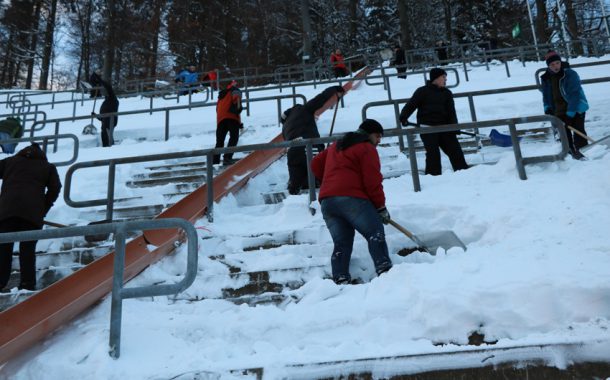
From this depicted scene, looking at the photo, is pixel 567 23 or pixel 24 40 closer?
pixel 567 23

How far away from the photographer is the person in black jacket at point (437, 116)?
244 inches

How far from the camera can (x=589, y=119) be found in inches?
332

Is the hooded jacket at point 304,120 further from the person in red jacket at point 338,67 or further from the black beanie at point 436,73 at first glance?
the person in red jacket at point 338,67

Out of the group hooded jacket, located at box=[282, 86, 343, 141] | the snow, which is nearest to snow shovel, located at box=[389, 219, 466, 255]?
the snow

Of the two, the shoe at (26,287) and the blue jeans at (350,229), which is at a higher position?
the blue jeans at (350,229)

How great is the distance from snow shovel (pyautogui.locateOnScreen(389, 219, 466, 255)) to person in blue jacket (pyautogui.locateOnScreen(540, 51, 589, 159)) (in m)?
3.09

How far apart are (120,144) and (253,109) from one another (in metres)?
4.01

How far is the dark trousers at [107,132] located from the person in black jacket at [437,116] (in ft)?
24.1

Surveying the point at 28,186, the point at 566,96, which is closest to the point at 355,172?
the point at 28,186

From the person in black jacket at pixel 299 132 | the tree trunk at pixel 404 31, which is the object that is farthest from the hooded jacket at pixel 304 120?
the tree trunk at pixel 404 31

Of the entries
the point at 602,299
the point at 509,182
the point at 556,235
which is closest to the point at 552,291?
the point at 602,299

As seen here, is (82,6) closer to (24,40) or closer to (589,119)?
(24,40)

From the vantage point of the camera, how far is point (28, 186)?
487cm

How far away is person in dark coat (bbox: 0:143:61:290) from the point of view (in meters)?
4.50
